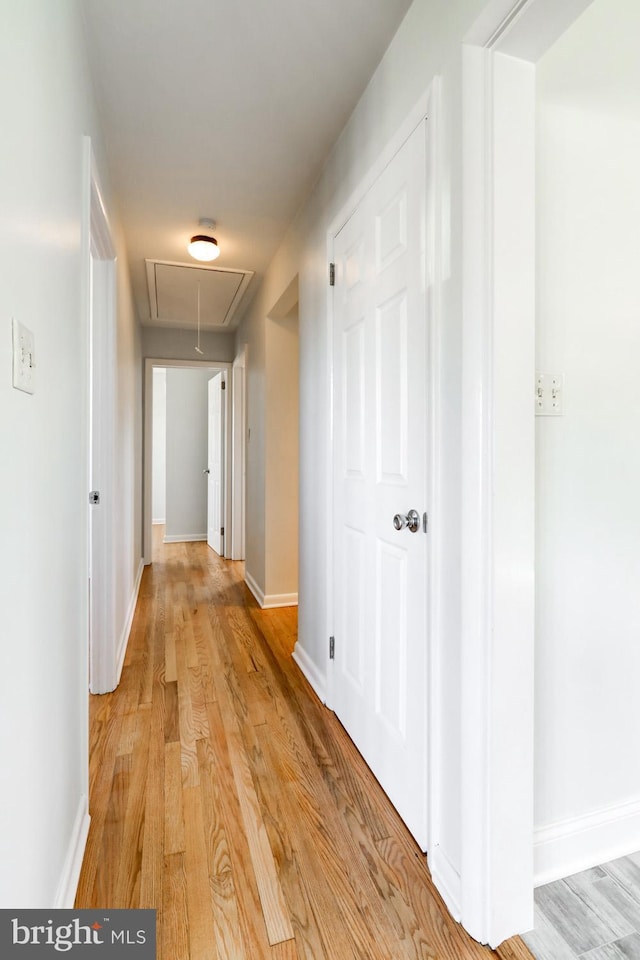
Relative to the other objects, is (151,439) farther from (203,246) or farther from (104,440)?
(104,440)

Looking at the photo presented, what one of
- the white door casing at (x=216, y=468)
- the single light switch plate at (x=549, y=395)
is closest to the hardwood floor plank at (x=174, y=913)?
the single light switch plate at (x=549, y=395)

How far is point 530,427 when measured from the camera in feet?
3.67

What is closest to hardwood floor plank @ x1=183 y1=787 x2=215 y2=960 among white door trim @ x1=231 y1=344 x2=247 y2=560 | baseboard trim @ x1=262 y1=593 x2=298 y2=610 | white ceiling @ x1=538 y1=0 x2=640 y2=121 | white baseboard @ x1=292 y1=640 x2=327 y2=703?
white baseboard @ x1=292 y1=640 x2=327 y2=703

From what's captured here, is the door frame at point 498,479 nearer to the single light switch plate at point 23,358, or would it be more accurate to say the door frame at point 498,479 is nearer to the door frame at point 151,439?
the single light switch plate at point 23,358

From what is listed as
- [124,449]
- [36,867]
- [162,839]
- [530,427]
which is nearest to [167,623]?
[124,449]

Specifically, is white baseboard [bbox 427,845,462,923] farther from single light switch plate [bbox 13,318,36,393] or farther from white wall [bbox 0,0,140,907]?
single light switch plate [bbox 13,318,36,393]

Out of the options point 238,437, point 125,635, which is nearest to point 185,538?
point 238,437

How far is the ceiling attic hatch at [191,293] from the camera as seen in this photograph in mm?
3465

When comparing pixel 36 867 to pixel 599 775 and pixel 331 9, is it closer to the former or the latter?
pixel 599 775

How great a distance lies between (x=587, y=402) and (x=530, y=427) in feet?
1.06

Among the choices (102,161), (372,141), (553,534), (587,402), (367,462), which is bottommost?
(553,534)

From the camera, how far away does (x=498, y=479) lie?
1089 millimetres

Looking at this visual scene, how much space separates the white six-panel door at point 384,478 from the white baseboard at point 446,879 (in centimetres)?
8

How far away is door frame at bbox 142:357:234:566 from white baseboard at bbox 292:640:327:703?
2599 millimetres
